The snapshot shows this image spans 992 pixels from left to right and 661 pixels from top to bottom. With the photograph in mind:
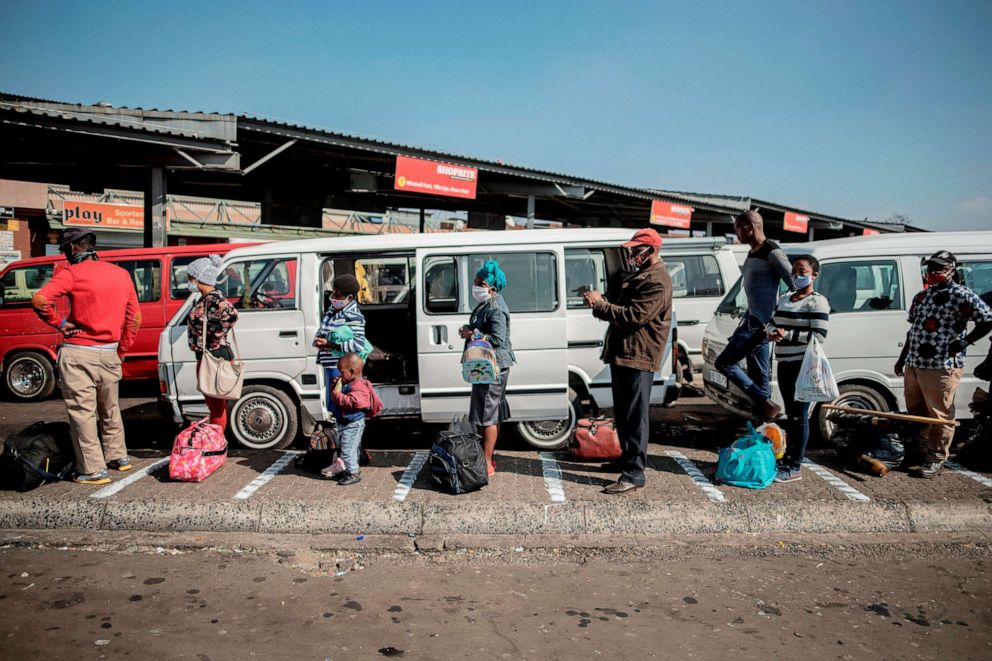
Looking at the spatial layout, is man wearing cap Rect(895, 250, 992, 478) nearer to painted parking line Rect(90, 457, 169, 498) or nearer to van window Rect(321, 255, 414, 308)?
van window Rect(321, 255, 414, 308)

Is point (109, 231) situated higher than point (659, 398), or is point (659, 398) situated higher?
point (109, 231)

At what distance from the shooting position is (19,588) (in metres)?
3.68

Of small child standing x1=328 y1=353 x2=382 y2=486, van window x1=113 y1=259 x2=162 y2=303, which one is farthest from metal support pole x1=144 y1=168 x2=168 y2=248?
small child standing x1=328 y1=353 x2=382 y2=486

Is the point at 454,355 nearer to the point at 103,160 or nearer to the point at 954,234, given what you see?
the point at 954,234

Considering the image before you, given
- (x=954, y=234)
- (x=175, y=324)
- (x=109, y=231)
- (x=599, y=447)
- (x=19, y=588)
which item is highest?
(x=109, y=231)

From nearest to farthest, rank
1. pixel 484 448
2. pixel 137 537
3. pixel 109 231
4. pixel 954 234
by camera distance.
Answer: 1. pixel 137 537
2. pixel 484 448
3. pixel 954 234
4. pixel 109 231

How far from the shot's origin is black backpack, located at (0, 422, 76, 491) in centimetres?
490

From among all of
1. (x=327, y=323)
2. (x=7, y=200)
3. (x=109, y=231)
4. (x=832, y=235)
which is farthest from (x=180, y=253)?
(x=832, y=235)

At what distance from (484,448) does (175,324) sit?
310 centimetres

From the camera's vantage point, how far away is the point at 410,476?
5.34 m

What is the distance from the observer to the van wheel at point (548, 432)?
20.2 ft

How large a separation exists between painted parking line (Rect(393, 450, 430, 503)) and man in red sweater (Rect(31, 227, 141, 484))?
7.21 ft

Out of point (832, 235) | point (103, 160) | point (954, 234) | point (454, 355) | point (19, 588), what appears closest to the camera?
point (19, 588)

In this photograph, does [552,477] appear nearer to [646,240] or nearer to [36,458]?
[646,240]
